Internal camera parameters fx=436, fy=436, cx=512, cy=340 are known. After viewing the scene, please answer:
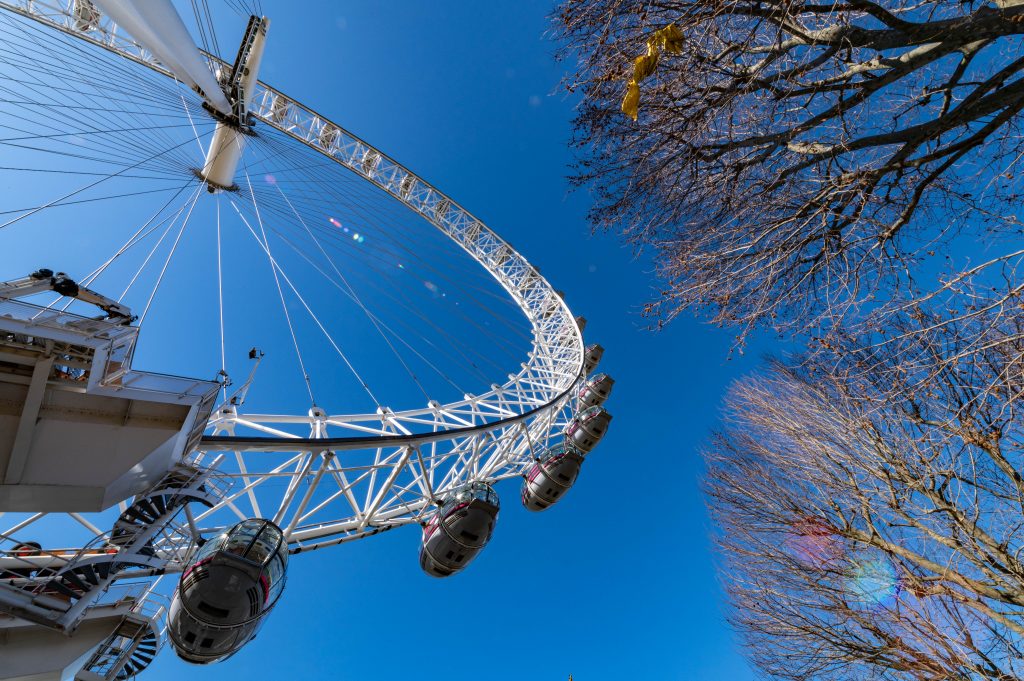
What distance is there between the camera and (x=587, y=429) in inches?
640

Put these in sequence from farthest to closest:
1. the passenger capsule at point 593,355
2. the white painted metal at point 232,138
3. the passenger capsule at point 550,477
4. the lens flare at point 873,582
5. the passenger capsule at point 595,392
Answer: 1. the passenger capsule at point 593,355
2. the passenger capsule at point 595,392
3. the white painted metal at point 232,138
4. the passenger capsule at point 550,477
5. the lens flare at point 873,582

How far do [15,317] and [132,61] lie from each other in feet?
71.0

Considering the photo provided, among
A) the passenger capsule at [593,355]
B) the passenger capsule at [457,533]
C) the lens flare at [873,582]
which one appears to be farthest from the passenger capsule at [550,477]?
the passenger capsule at [593,355]

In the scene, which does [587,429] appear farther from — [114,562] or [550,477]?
[114,562]

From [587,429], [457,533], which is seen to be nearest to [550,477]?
[587,429]

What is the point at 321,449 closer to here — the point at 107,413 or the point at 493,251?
the point at 107,413

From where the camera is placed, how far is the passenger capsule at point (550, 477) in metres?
12.6

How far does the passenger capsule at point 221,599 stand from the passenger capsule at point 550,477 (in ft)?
25.7

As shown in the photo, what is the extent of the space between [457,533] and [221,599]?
4.24 meters

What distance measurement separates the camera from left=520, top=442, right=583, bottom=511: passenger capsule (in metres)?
12.6

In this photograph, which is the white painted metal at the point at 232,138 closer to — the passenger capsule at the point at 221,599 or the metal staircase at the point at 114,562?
the metal staircase at the point at 114,562

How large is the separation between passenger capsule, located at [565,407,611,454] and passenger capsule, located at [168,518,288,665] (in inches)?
446

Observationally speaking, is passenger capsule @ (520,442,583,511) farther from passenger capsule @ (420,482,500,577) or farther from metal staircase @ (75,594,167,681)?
metal staircase @ (75,594,167,681)

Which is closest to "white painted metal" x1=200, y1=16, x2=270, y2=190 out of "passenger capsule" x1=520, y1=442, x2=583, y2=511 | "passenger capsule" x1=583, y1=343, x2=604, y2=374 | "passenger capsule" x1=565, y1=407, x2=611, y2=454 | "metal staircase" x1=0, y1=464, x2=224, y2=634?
"metal staircase" x1=0, y1=464, x2=224, y2=634
